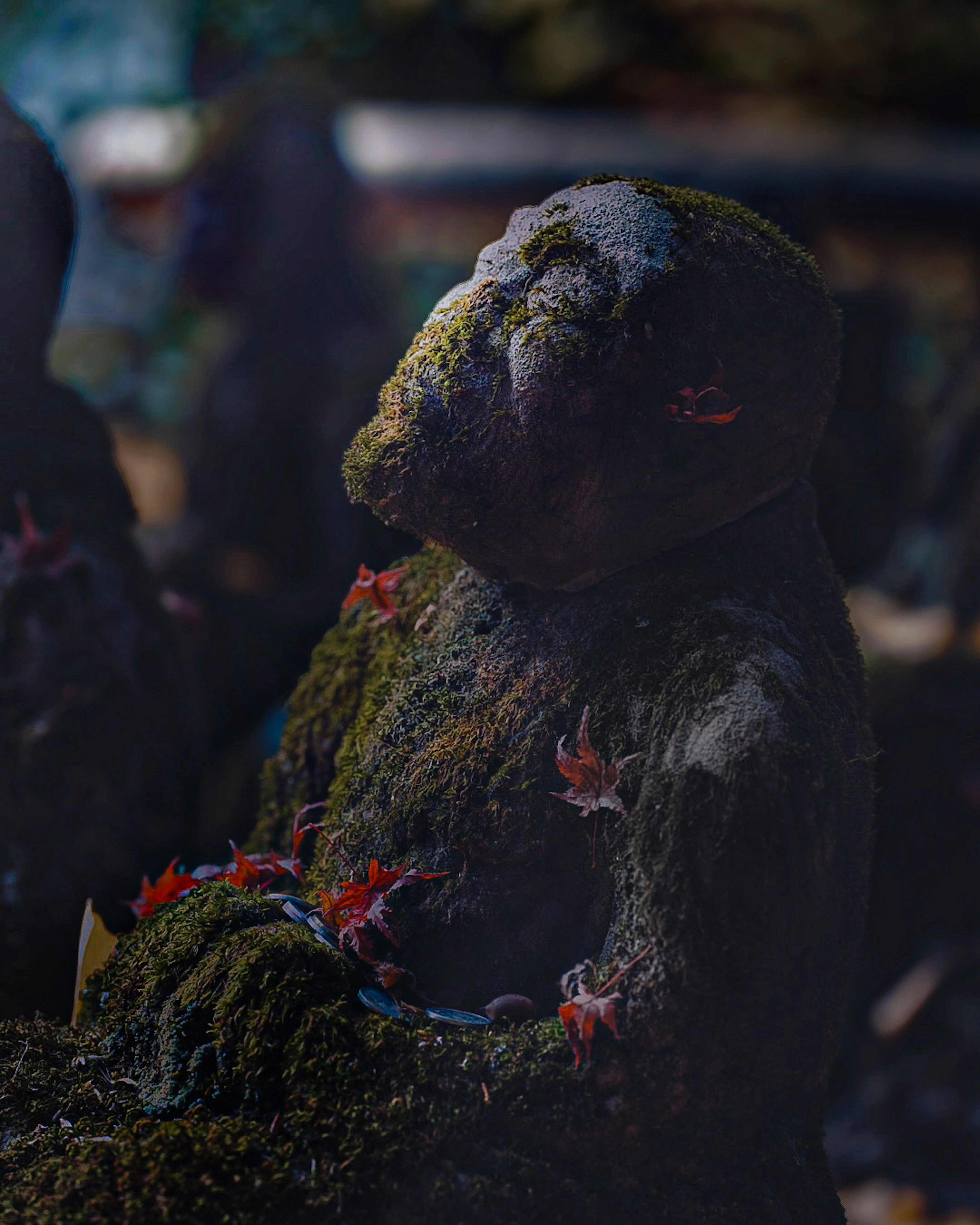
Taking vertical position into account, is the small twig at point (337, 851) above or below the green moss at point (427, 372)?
below

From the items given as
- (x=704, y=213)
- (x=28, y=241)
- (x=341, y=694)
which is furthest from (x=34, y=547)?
(x=704, y=213)

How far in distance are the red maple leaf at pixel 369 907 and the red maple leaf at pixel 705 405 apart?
1.73 feet

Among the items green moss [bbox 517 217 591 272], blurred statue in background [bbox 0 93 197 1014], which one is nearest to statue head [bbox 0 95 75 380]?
blurred statue in background [bbox 0 93 197 1014]

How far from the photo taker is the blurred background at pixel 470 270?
271 centimetres

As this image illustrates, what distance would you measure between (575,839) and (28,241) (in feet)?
3.64

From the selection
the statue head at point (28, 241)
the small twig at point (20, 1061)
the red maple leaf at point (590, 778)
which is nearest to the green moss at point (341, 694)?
the red maple leaf at point (590, 778)

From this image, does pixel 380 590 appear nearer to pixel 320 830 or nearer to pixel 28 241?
pixel 320 830

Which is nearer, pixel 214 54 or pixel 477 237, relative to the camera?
pixel 477 237

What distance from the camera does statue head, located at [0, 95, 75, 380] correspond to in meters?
1.38

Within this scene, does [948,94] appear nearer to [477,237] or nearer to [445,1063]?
[477,237]

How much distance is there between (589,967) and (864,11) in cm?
566

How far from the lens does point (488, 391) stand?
998mm

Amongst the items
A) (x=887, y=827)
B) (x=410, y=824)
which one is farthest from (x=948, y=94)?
(x=410, y=824)

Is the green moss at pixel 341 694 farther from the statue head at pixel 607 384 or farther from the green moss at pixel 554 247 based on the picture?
the green moss at pixel 554 247
